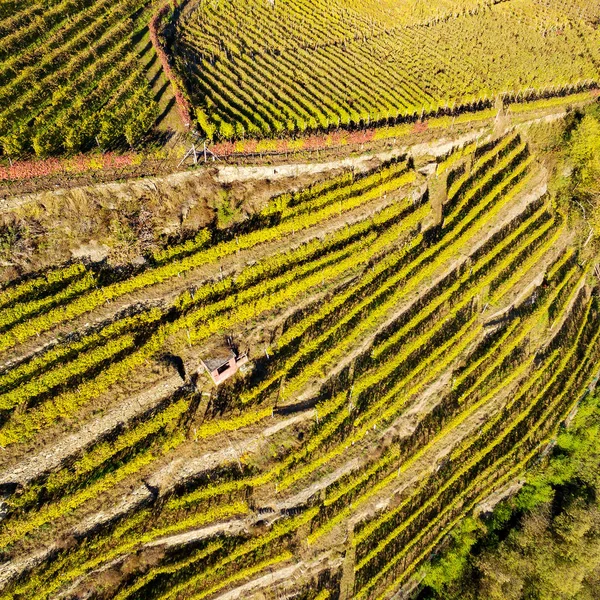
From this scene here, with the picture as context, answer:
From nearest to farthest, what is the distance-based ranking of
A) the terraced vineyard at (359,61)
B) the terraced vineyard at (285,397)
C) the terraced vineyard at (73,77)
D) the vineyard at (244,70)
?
1. the terraced vineyard at (285,397)
2. the terraced vineyard at (73,77)
3. the vineyard at (244,70)
4. the terraced vineyard at (359,61)

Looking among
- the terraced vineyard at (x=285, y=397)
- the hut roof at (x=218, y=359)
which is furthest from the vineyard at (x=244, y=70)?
the hut roof at (x=218, y=359)

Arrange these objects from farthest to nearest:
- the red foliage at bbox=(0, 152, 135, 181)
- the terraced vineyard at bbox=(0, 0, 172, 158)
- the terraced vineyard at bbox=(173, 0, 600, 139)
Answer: the terraced vineyard at bbox=(173, 0, 600, 139) < the terraced vineyard at bbox=(0, 0, 172, 158) < the red foliage at bbox=(0, 152, 135, 181)

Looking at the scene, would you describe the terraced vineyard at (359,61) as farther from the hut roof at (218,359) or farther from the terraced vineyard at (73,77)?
the hut roof at (218,359)

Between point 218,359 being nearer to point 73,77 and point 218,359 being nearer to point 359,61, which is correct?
point 73,77

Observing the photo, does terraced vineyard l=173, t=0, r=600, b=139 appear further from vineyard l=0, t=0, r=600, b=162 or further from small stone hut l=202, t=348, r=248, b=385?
small stone hut l=202, t=348, r=248, b=385

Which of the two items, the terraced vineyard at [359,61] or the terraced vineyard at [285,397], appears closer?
the terraced vineyard at [285,397]

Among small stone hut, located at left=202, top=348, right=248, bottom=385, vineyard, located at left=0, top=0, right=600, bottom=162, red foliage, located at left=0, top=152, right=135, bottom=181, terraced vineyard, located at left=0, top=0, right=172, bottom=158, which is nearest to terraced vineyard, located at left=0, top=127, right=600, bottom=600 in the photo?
small stone hut, located at left=202, top=348, right=248, bottom=385
